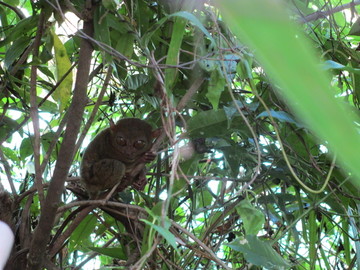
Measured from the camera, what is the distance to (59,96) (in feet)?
6.98

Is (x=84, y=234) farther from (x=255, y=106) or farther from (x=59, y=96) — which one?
(x=255, y=106)

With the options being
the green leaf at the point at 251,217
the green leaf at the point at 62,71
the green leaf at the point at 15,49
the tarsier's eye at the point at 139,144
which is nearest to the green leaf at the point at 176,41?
the green leaf at the point at 251,217

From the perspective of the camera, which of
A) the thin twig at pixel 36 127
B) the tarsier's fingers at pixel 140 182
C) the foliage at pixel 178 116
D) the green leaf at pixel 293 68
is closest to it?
the green leaf at pixel 293 68

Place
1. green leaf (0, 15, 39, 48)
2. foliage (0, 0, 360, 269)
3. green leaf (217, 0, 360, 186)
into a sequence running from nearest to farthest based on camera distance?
1. green leaf (217, 0, 360, 186)
2. foliage (0, 0, 360, 269)
3. green leaf (0, 15, 39, 48)

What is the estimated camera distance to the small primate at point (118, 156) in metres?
2.26

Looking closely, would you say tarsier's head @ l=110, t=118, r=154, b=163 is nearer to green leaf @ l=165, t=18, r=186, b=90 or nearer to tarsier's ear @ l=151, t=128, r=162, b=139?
tarsier's ear @ l=151, t=128, r=162, b=139

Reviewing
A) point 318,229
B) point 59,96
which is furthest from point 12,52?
point 318,229

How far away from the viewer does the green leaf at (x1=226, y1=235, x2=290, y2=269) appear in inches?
57.7

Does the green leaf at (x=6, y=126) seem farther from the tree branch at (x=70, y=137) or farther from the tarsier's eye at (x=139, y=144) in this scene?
the tree branch at (x=70, y=137)

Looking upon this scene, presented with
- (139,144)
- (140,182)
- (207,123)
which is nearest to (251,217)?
(207,123)

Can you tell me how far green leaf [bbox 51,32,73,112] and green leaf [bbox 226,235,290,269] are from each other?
1.00 m

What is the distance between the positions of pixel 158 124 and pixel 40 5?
860 millimetres

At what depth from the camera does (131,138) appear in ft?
8.16

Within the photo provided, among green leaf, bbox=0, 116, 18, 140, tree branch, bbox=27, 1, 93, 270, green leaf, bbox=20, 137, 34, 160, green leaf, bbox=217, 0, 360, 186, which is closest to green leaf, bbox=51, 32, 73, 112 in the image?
tree branch, bbox=27, 1, 93, 270
